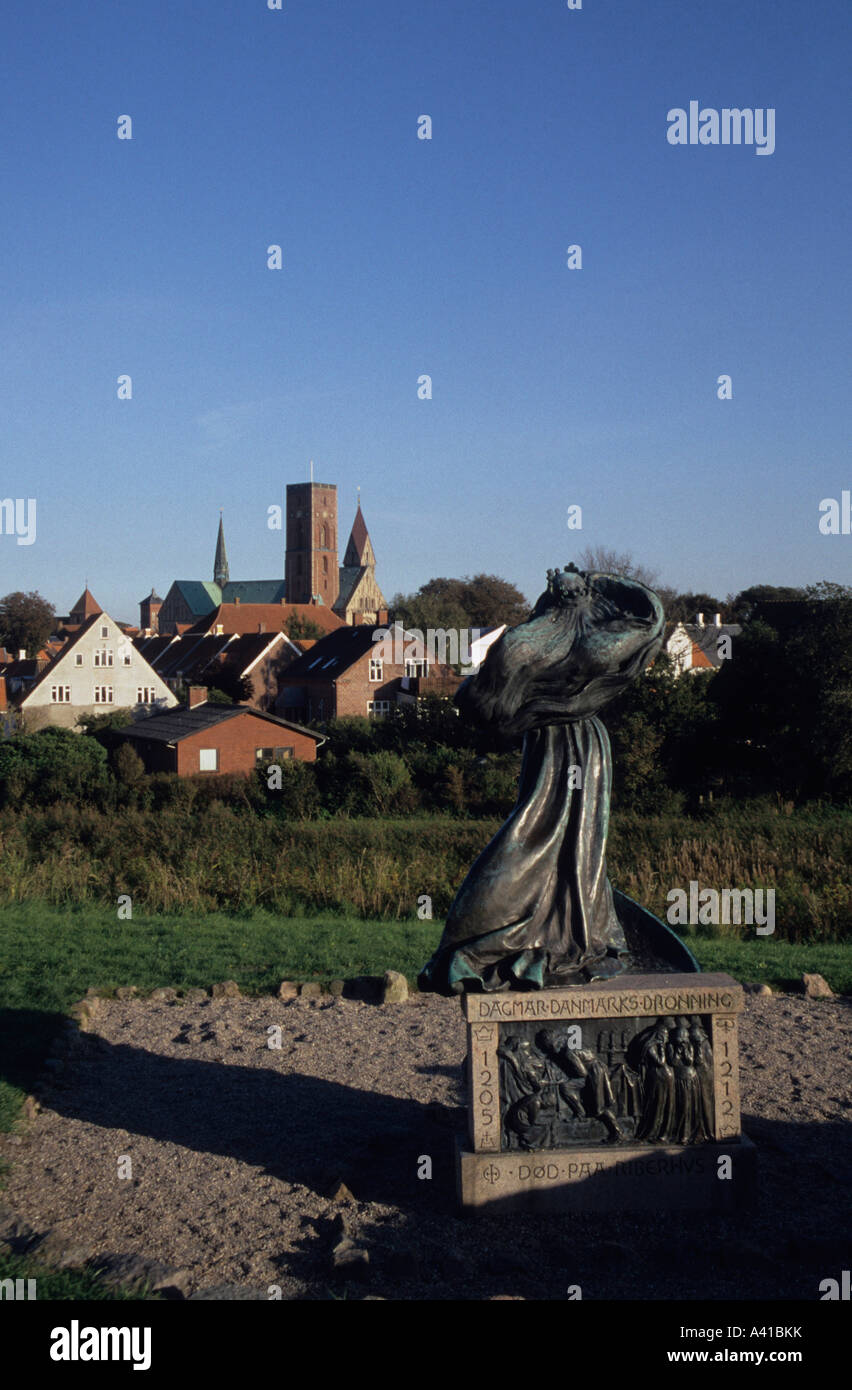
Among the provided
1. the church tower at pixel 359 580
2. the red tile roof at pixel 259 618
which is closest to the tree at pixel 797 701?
the red tile roof at pixel 259 618

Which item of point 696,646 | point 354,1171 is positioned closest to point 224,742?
point 696,646

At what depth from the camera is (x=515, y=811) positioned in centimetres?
611

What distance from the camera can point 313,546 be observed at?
120 m

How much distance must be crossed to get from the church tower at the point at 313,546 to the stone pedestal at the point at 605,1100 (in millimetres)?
113856

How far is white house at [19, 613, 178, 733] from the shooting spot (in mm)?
51594

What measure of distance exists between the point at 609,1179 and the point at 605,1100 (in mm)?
393

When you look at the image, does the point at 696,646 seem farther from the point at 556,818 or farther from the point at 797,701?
the point at 556,818

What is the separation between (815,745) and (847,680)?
1782 mm

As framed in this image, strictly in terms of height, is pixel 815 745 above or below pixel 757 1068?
above

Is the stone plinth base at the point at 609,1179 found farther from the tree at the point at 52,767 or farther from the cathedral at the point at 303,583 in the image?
the cathedral at the point at 303,583

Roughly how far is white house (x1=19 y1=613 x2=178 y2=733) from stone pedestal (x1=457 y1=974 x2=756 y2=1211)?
1880 inches

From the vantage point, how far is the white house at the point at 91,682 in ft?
169

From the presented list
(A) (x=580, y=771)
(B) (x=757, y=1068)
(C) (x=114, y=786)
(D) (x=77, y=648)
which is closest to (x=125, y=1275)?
(A) (x=580, y=771)
